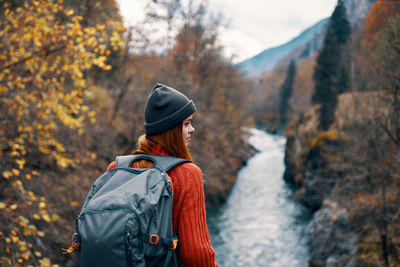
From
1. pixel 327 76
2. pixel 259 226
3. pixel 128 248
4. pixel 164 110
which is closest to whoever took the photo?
pixel 128 248

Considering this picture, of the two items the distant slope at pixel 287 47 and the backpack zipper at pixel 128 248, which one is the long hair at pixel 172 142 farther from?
the distant slope at pixel 287 47

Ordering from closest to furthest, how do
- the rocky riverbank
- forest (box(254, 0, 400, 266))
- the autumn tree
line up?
the autumn tree, forest (box(254, 0, 400, 266)), the rocky riverbank

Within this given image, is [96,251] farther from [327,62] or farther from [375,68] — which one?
[327,62]

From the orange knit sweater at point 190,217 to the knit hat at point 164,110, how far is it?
0.25m

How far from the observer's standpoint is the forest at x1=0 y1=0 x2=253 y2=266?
12.6 feet

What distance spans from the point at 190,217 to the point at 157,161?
334mm

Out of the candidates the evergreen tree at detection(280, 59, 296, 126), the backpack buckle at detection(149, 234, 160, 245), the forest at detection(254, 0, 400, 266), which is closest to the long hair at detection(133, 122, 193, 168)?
the backpack buckle at detection(149, 234, 160, 245)

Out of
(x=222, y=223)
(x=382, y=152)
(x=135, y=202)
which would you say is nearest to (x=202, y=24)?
(x=222, y=223)

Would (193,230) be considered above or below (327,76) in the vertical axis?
below

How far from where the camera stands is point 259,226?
1487 cm

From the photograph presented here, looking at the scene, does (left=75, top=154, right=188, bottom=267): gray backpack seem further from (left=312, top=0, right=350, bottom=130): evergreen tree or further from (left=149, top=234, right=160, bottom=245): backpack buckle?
(left=312, top=0, right=350, bottom=130): evergreen tree

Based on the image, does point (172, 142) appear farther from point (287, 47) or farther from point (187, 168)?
point (287, 47)

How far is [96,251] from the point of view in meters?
1.31

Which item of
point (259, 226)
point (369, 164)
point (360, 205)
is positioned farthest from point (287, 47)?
point (259, 226)
